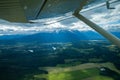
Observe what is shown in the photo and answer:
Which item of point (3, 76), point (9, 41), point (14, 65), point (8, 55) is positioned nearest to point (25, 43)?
point (9, 41)

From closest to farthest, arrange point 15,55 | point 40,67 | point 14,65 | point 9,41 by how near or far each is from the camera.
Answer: point 40,67, point 14,65, point 15,55, point 9,41

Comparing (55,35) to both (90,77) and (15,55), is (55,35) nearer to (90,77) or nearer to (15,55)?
(15,55)

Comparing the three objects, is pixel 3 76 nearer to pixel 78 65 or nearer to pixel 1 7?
pixel 78 65

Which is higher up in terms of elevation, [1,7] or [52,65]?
[1,7]

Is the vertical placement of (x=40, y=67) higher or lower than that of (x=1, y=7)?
lower

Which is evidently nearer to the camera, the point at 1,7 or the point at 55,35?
the point at 1,7

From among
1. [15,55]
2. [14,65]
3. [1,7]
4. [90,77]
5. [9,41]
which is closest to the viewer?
[1,7]

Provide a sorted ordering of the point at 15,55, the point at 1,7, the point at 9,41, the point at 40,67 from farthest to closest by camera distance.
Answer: the point at 9,41
the point at 15,55
the point at 40,67
the point at 1,7

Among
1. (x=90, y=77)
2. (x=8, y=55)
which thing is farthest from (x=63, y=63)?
(x=8, y=55)

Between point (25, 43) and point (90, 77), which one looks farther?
point (25, 43)
